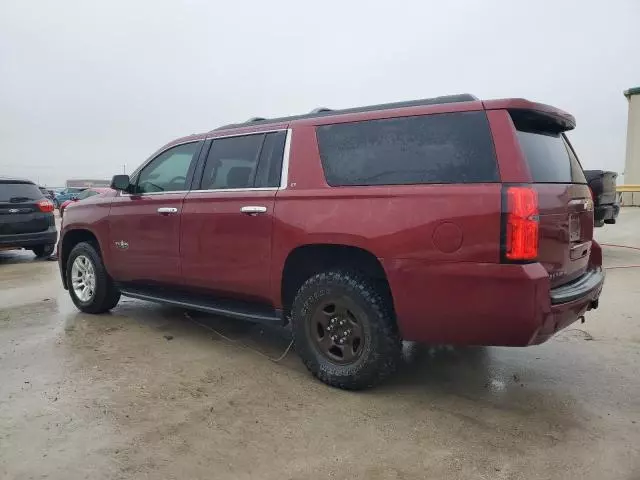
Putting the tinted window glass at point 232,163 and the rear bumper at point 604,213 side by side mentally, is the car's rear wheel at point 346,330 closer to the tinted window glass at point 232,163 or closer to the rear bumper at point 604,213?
the tinted window glass at point 232,163

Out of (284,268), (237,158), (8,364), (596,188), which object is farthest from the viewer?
(596,188)

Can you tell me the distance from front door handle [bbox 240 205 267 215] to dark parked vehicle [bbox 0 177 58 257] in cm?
740

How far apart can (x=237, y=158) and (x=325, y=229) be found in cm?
123

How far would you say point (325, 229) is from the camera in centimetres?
342

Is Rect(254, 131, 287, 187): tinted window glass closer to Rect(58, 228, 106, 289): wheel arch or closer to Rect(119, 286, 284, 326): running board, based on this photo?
Rect(119, 286, 284, 326): running board

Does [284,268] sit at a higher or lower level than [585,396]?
higher

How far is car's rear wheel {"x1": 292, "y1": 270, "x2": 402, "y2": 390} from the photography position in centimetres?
329

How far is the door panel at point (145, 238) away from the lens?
452cm

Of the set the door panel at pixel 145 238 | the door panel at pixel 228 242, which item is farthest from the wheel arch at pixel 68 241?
the door panel at pixel 228 242

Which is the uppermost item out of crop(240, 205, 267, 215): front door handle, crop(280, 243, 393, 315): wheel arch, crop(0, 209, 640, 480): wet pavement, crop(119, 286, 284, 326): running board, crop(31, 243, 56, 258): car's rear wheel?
crop(240, 205, 267, 215): front door handle

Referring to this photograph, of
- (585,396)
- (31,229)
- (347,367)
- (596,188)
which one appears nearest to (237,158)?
(347,367)

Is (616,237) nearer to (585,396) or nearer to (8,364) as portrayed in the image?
(585,396)

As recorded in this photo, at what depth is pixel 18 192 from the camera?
9672 millimetres

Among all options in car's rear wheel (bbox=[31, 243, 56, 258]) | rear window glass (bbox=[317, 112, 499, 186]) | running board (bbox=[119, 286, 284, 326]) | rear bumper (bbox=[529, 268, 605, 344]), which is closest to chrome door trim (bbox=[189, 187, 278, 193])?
rear window glass (bbox=[317, 112, 499, 186])
